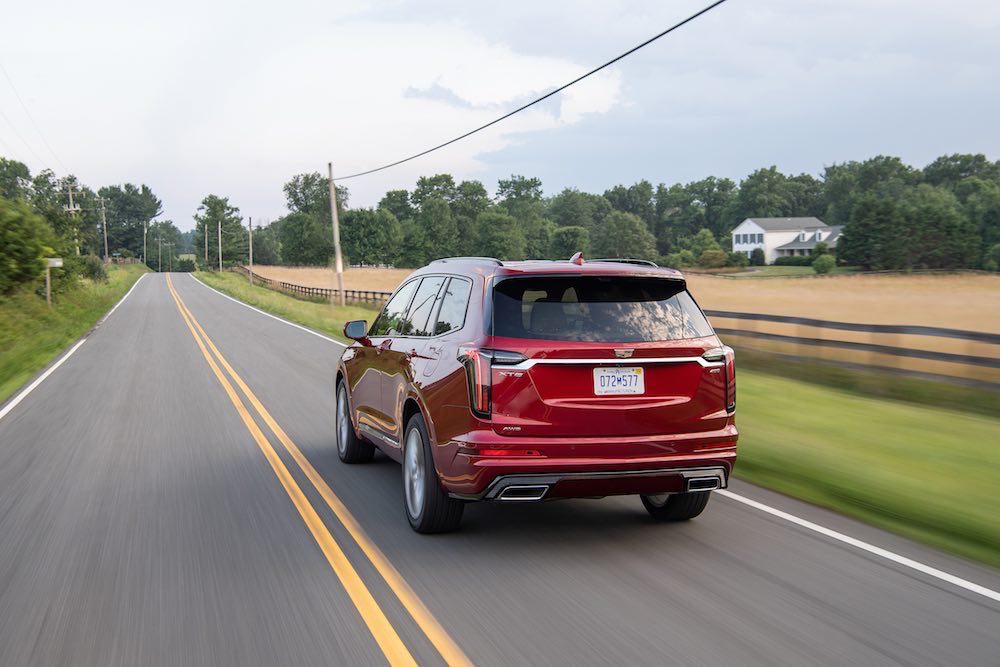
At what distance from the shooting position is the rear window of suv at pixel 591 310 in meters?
5.50

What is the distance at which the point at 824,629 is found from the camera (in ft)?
14.2

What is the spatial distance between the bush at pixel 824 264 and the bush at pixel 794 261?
14170 mm

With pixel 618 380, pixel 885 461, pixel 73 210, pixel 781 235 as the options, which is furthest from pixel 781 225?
pixel 618 380

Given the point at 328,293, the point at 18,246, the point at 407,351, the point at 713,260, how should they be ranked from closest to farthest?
1. the point at 407,351
2. the point at 18,246
3. the point at 328,293
4. the point at 713,260

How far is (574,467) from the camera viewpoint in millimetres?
5328

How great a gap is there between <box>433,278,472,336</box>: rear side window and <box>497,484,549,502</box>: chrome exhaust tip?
44.1 inches

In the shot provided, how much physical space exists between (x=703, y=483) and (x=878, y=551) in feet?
3.92

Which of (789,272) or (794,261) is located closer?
(789,272)

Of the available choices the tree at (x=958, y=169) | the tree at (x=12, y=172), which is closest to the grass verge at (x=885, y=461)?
the tree at (x=958, y=169)

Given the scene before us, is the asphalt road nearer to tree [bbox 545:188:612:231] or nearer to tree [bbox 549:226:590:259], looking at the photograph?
tree [bbox 549:226:590:259]

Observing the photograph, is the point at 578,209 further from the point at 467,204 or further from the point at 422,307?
the point at 422,307

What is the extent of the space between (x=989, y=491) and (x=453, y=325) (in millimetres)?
4501

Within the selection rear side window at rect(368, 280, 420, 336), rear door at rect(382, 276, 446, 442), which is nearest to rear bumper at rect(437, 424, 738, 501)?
rear door at rect(382, 276, 446, 442)

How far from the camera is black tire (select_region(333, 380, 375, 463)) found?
846 cm
